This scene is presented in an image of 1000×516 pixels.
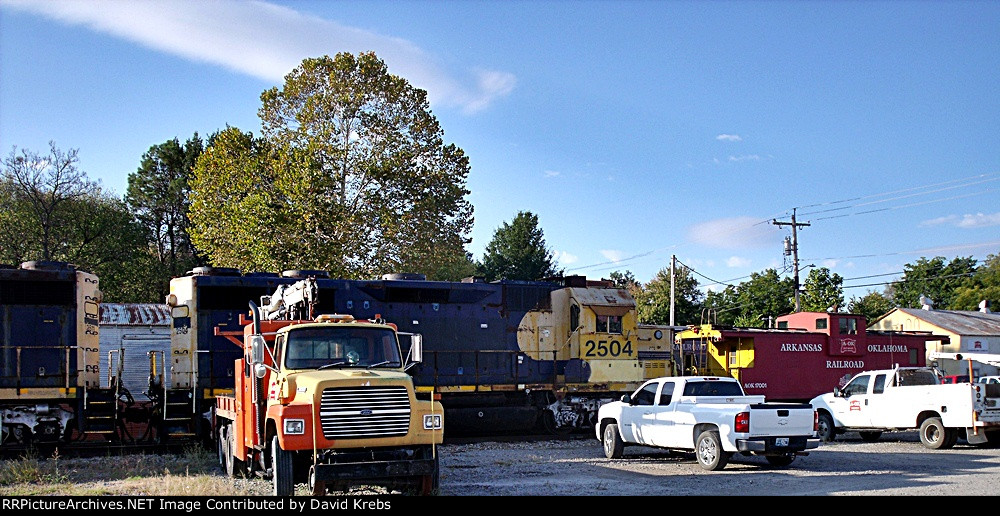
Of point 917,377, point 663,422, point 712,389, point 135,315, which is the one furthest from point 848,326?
point 135,315

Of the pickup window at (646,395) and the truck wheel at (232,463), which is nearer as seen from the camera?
the truck wheel at (232,463)

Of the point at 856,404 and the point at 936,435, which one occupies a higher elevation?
the point at 856,404

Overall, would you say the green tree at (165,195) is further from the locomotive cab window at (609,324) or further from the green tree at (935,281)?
the green tree at (935,281)

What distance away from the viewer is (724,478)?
14469 mm

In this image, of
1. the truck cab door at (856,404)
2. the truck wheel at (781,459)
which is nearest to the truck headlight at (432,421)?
the truck wheel at (781,459)

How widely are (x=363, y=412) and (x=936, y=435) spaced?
14606mm

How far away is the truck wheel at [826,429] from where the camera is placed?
2205 centimetres

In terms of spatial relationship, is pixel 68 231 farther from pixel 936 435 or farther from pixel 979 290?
pixel 979 290

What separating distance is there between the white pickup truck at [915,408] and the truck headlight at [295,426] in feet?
49.4

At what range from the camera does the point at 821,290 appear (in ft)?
164

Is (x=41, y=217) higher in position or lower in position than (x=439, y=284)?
higher
